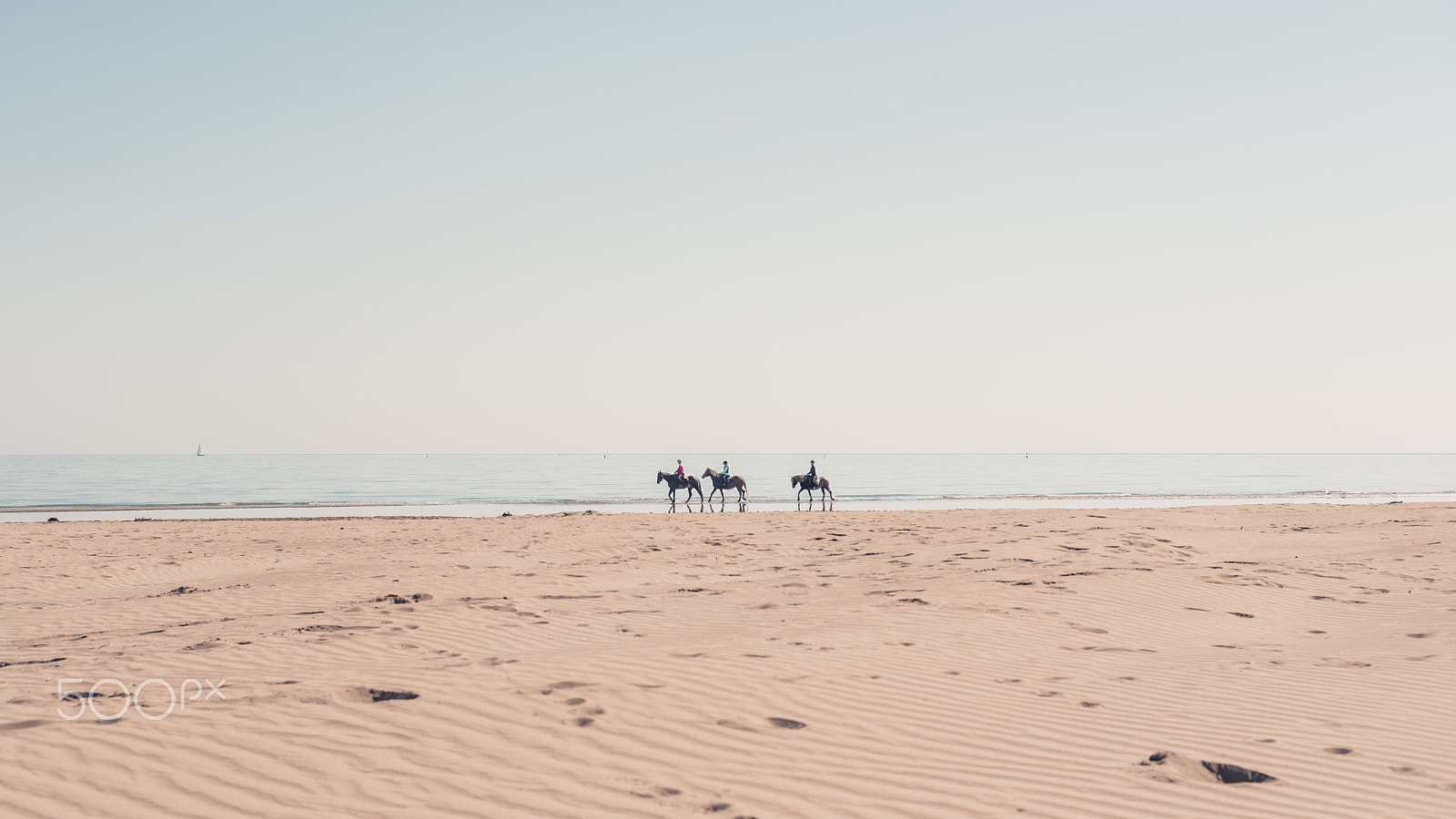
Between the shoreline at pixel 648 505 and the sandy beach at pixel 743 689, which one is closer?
the sandy beach at pixel 743 689

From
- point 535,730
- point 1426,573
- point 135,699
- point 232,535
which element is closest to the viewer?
point 535,730

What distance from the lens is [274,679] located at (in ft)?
22.4

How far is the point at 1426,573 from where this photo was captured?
13.5 m

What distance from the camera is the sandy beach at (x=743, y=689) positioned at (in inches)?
183

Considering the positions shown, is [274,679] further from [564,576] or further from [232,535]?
[232,535]

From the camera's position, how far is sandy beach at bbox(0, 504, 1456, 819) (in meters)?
4.65

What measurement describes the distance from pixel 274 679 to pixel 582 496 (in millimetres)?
39509

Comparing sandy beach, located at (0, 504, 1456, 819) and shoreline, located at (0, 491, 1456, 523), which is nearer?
sandy beach, located at (0, 504, 1456, 819)

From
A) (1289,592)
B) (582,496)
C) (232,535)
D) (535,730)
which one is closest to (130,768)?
(535,730)

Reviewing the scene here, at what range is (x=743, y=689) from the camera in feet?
21.6

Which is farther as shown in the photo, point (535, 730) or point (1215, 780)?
point (535, 730)

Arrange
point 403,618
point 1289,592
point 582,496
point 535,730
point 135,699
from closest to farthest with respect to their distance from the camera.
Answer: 1. point 535,730
2. point 135,699
3. point 403,618
4. point 1289,592
5. point 582,496

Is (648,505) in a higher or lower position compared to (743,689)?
lower

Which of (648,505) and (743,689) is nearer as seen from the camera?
(743,689)
